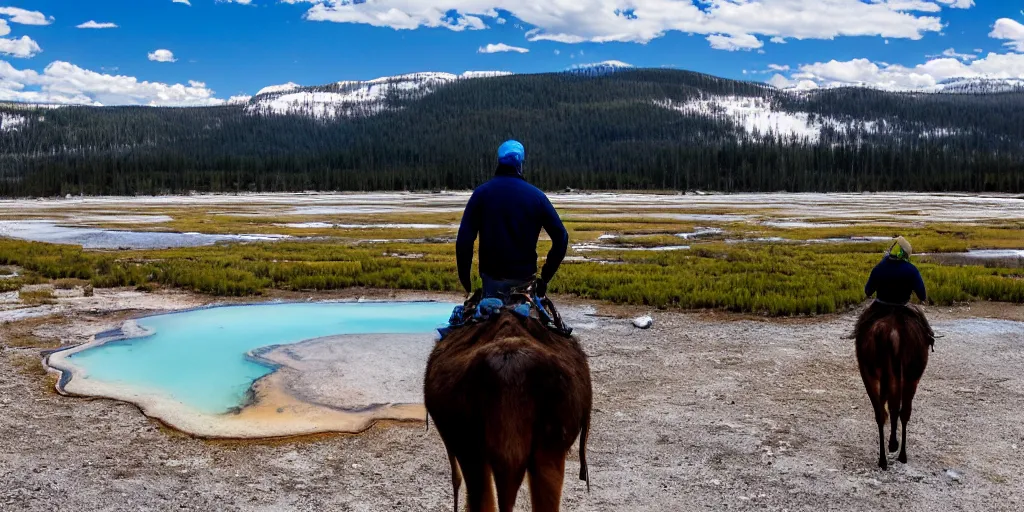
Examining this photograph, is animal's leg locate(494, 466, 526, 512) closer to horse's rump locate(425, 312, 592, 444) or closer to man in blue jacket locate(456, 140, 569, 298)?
horse's rump locate(425, 312, 592, 444)

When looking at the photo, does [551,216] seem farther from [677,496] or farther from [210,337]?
[210,337]

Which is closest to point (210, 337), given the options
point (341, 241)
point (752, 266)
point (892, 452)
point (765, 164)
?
point (892, 452)

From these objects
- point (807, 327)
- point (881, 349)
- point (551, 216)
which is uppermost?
point (551, 216)

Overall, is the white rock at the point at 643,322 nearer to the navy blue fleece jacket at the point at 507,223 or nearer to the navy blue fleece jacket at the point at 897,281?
the navy blue fleece jacket at the point at 897,281

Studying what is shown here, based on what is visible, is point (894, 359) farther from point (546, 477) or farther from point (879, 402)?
point (546, 477)

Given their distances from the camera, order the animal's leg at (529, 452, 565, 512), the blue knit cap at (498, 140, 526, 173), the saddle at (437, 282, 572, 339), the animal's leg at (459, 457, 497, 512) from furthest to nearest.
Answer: the blue knit cap at (498, 140, 526, 173)
the saddle at (437, 282, 572, 339)
the animal's leg at (459, 457, 497, 512)
the animal's leg at (529, 452, 565, 512)

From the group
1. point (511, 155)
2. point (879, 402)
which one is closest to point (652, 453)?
point (879, 402)

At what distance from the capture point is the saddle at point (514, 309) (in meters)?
4.66

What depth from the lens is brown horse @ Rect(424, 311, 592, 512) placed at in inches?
148

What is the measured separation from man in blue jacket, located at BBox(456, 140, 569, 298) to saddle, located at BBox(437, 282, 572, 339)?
138 mm

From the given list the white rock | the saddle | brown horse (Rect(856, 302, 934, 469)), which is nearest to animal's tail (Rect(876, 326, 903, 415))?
brown horse (Rect(856, 302, 934, 469))

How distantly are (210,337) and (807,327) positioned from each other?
35.6 feet

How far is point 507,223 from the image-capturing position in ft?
16.7

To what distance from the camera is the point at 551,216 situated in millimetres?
5129
